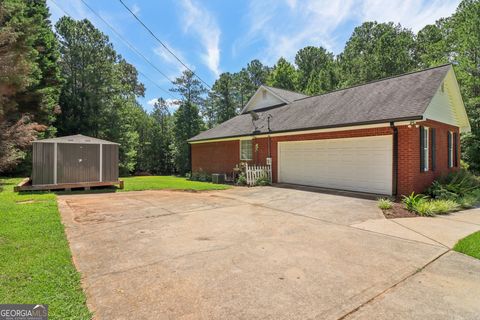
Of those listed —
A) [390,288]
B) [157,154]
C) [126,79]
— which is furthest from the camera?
[126,79]


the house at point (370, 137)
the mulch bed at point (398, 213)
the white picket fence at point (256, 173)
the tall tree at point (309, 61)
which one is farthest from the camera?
the tall tree at point (309, 61)

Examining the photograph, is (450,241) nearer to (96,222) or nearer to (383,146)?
(383,146)

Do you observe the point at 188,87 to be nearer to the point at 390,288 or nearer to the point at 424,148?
the point at 424,148

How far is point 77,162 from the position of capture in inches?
451

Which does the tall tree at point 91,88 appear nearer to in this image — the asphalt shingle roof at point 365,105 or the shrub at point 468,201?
the asphalt shingle roof at point 365,105

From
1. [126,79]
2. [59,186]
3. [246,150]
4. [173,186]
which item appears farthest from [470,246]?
[126,79]

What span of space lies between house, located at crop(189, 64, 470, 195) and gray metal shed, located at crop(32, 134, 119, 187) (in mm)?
7138

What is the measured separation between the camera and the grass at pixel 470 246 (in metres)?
4.31

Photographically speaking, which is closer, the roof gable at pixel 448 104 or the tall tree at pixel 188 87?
the roof gable at pixel 448 104

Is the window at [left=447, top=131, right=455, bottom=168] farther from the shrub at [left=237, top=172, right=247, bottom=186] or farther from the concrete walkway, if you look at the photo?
the shrub at [left=237, top=172, right=247, bottom=186]

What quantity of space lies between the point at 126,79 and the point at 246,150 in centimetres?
3188

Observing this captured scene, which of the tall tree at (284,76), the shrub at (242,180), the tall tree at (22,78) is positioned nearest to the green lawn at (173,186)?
the shrub at (242,180)

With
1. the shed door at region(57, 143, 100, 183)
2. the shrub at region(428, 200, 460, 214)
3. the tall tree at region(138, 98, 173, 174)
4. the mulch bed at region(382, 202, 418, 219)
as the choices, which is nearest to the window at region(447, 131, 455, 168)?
the shrub at region(428, 200, 460, 214)

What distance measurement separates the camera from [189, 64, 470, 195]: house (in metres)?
9.08
